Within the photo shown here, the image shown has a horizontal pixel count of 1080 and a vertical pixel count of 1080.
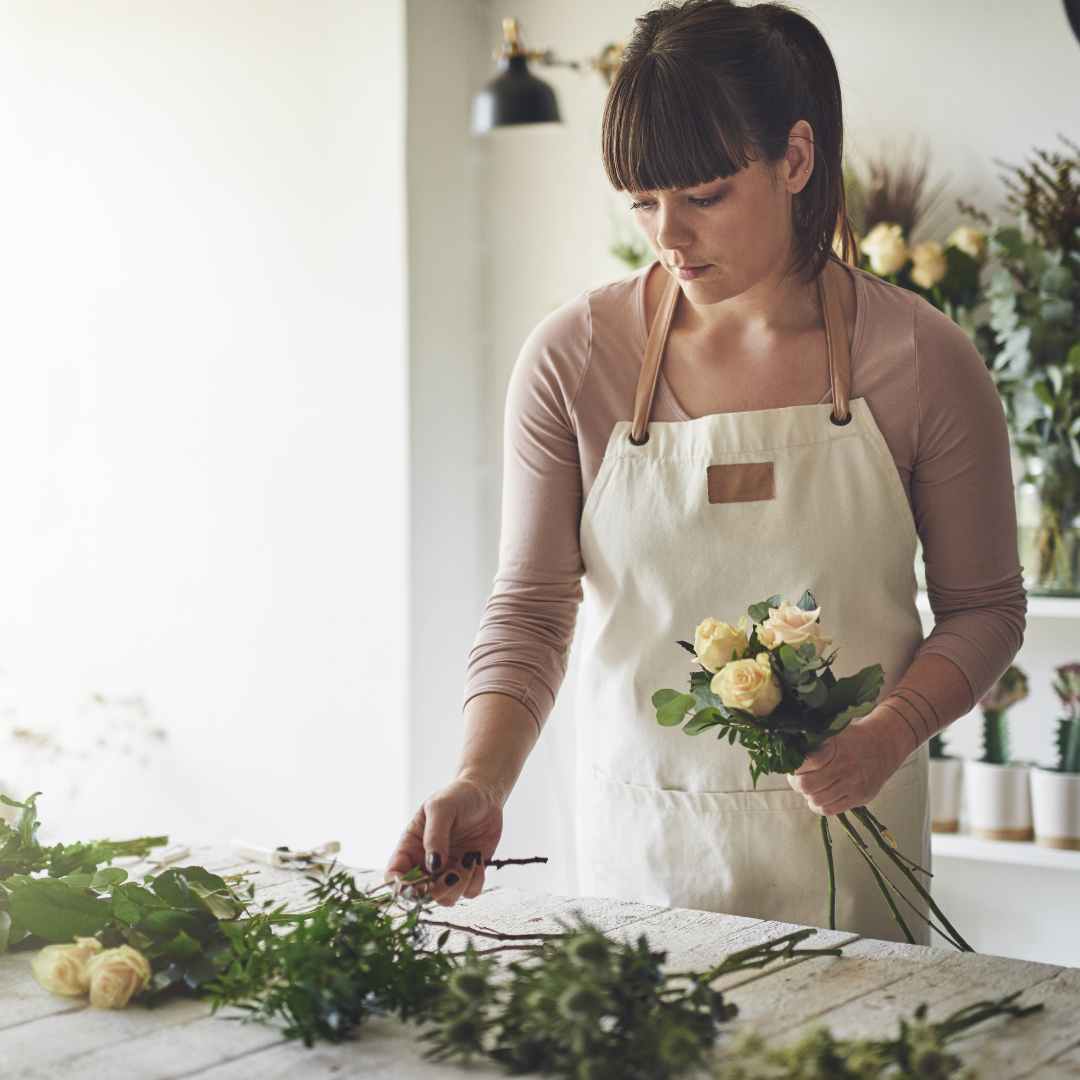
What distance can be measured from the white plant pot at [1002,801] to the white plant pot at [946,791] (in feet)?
0.22

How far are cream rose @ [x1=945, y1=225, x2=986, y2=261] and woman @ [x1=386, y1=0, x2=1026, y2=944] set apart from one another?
1218 millimetres

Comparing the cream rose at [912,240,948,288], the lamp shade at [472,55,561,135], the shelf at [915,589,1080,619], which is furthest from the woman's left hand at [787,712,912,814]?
the lamp shade at [472,55,561,135]

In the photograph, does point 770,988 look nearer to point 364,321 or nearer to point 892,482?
point 892,482

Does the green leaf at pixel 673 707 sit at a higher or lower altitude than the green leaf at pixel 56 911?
higher

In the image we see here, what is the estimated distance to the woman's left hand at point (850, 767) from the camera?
145 centimetres

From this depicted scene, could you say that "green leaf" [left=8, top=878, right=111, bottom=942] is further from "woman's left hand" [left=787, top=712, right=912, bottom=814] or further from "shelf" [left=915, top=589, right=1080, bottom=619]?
"shelf" [left=915, top=589, right=1080, bottom=619]

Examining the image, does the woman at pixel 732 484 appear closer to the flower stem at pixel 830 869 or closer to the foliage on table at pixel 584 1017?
the flower stem at pixel 830 869

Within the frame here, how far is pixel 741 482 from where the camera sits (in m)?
1.75

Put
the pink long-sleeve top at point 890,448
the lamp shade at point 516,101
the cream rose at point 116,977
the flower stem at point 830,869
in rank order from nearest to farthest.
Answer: the cream rose at point 116,977
the flower stem at point 830,869
the pink long-sleeve top at point 890,448
the lamp shade at point 516,101

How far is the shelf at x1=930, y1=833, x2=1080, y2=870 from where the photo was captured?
2.83 meters

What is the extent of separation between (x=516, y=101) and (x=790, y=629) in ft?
6.72

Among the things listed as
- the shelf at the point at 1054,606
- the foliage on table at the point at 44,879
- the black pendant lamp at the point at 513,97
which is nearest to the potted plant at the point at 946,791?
the shelf at the point at 1054,606

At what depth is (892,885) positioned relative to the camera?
172 centimetres

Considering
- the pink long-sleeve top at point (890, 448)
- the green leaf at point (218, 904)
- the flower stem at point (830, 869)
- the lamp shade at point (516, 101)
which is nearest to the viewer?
the green leaf at point (218, 904)
